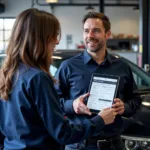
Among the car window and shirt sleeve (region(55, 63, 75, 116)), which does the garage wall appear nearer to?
the car window

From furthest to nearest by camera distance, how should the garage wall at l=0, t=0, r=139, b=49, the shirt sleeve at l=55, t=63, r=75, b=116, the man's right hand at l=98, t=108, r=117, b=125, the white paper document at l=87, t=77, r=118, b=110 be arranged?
the garage wall at l=0, t=0, r=139, b=49, the shirt sleeve at l=55, t=63, r=75, b=116, the white paper document at l=87, t=77, r=118, b=110, the man's right hand at l=98, t=108, r=117, b=125

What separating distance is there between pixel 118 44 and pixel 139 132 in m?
13.6

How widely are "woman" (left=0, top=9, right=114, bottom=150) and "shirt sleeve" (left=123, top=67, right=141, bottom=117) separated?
29.1 inches

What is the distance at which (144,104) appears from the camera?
9.35ft

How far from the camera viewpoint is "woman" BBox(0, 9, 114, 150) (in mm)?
1318

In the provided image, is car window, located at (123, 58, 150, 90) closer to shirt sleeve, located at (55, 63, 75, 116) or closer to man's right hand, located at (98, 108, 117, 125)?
shirt sleeve, located at (55, 63, 75, 116)

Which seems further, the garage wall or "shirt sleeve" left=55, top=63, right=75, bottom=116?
the garage wall

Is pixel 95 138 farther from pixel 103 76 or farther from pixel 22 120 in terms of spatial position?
pixel 22 120

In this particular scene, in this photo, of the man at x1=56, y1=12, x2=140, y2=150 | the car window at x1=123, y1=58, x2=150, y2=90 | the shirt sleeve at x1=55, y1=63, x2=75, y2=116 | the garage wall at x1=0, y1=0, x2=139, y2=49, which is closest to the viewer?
the man at x1=56, y1=12, x2=140, y2=150

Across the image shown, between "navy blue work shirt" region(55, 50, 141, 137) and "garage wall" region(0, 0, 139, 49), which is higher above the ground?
"garage wall" region(0, 0, 139, 49)

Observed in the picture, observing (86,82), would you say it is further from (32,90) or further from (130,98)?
(32,90)

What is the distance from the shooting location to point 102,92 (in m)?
1.85

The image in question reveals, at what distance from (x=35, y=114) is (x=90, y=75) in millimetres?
795

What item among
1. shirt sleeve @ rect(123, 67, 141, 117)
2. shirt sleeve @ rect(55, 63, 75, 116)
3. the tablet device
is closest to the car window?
shirt sleeve @ rect(123, 67, 141, 117)
